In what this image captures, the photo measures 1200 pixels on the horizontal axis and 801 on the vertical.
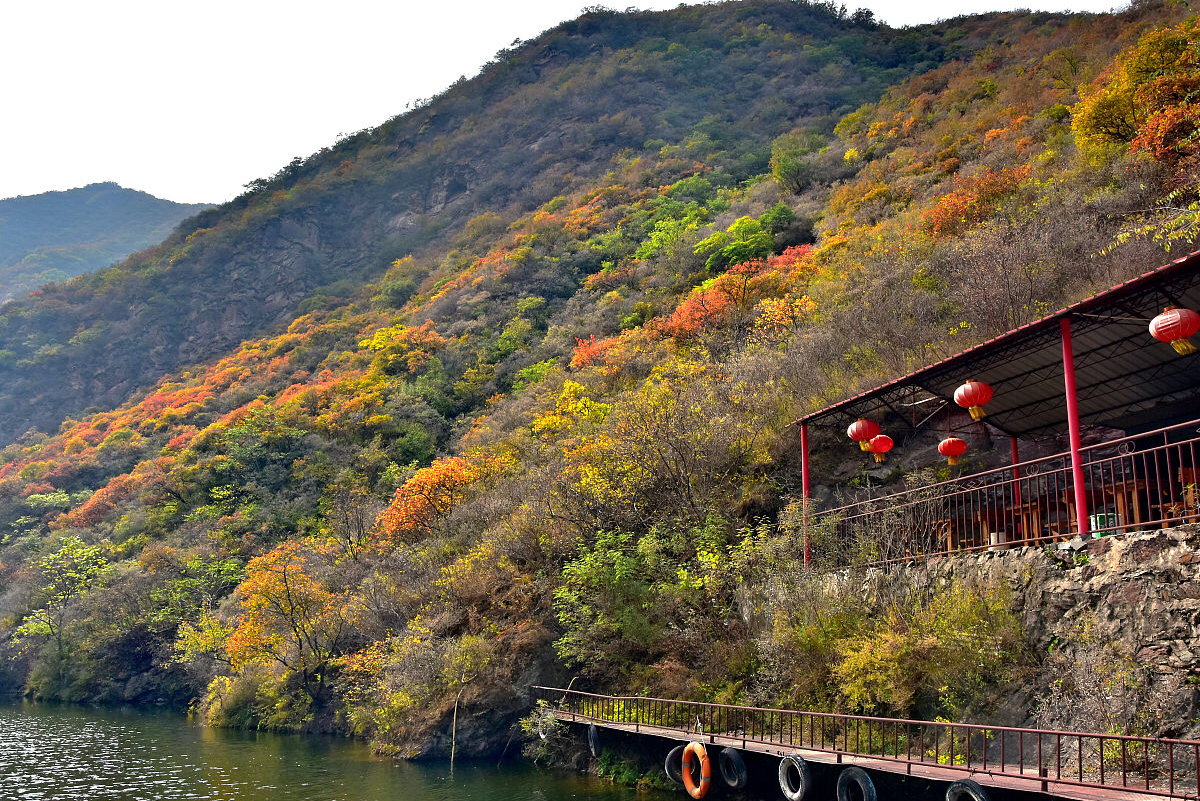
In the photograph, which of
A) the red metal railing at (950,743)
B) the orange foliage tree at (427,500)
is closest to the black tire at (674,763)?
the red metal railing at (950,743)

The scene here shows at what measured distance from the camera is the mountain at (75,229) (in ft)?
413

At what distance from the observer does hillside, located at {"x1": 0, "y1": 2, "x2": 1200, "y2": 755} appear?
18766mm

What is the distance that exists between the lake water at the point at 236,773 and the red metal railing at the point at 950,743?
1.79 metres

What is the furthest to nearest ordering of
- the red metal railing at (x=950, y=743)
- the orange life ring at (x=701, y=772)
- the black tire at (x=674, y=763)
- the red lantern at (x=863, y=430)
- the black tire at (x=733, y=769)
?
the red lantern at (x=863, y=430) → the black tire at (x=674, y=763) → the orange life ring at (x=701, y=772) → the black tire at (x=733, y=769) → the red metal railing at (x=950, y=743)

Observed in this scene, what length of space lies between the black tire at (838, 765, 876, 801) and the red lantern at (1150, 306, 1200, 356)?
6.99 metres

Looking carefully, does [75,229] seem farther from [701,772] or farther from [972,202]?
[701,772]

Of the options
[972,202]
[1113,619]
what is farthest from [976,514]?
[972,202]

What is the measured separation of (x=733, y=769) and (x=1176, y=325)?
9.82 meters

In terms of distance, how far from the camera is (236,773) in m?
20.5

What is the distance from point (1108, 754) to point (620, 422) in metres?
14.3

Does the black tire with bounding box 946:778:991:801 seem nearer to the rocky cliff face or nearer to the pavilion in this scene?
the rocky cliff face

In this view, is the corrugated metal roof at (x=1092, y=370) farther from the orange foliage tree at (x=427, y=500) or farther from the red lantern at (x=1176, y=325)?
the orange foliage tree at (x=427, y=500)

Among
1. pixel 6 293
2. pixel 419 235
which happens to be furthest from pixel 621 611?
pixel 6 293

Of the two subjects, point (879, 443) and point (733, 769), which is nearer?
point (733, 769)
